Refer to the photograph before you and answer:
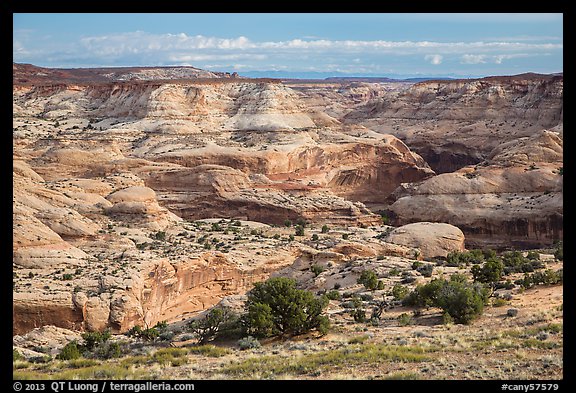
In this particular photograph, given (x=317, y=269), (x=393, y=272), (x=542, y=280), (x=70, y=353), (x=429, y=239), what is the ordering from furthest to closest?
1. (x=429, y=239)
2. (x=317, y=269)
3. (x=393, y=272)
4. (x=542, y=280)
5. (x=70, y=353)

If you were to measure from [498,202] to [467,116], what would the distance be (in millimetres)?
37044

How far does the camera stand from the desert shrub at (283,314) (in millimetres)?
15539

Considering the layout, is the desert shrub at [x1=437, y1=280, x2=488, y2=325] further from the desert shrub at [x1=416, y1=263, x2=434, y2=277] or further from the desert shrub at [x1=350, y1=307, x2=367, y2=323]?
the desert shrub at [x1=416, y1=263, x2=434, y2=277]

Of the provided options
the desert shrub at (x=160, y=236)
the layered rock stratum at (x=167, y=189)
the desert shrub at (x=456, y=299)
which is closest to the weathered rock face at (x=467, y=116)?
the layered rock stratum at (x=167, y=189)

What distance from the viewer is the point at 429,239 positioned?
99.9 feet

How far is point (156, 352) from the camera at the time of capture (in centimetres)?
1426

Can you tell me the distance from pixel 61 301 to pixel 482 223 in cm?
2608

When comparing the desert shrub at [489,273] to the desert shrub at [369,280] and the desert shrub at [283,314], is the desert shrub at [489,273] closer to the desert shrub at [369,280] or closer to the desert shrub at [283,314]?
the desert shrub at [369,280]

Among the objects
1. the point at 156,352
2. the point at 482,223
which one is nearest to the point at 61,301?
the point at 156,352

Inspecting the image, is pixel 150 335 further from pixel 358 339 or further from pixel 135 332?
pixel 358 339

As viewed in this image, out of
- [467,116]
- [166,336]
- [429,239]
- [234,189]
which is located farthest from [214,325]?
[467,116]

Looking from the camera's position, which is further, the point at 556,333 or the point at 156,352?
the point at 156,352

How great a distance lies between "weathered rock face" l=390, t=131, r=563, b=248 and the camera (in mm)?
36094
